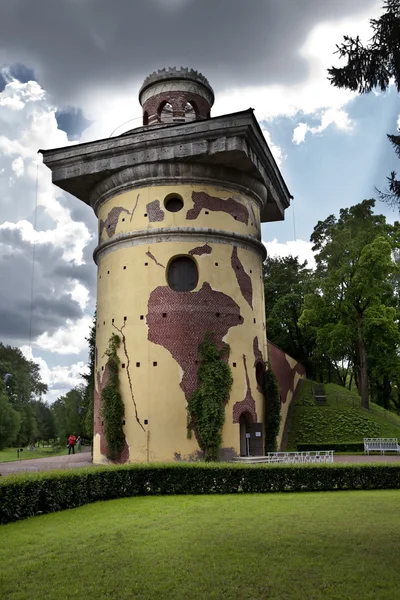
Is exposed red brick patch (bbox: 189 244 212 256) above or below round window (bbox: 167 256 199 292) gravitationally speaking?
above

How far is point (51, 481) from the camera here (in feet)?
39.3

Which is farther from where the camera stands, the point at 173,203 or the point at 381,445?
the point at 381,445

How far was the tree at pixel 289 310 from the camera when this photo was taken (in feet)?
138

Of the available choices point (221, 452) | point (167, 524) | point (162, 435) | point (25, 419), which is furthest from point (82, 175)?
A: point (25, 419)

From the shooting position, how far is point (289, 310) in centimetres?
4247

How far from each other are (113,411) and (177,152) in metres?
10.9

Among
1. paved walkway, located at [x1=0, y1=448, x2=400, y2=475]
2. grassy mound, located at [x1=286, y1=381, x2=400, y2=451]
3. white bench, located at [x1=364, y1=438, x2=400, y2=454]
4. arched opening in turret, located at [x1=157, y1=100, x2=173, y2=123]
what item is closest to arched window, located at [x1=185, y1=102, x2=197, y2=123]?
arched opening in turret, located at [x1=157, y1=100, x2=173, y2=123]

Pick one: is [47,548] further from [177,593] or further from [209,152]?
[209,152]

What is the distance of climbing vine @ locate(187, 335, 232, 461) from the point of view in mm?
19969

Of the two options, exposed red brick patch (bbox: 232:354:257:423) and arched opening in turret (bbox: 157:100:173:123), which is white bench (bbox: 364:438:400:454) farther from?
arched opening in turret (bbox: 157:100:173:123)

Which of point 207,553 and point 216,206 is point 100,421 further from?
point 207,553

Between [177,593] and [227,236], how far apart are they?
1752cm

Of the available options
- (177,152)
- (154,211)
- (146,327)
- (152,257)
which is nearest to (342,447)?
(146,327)

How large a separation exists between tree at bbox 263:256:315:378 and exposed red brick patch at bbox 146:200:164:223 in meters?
20.2
